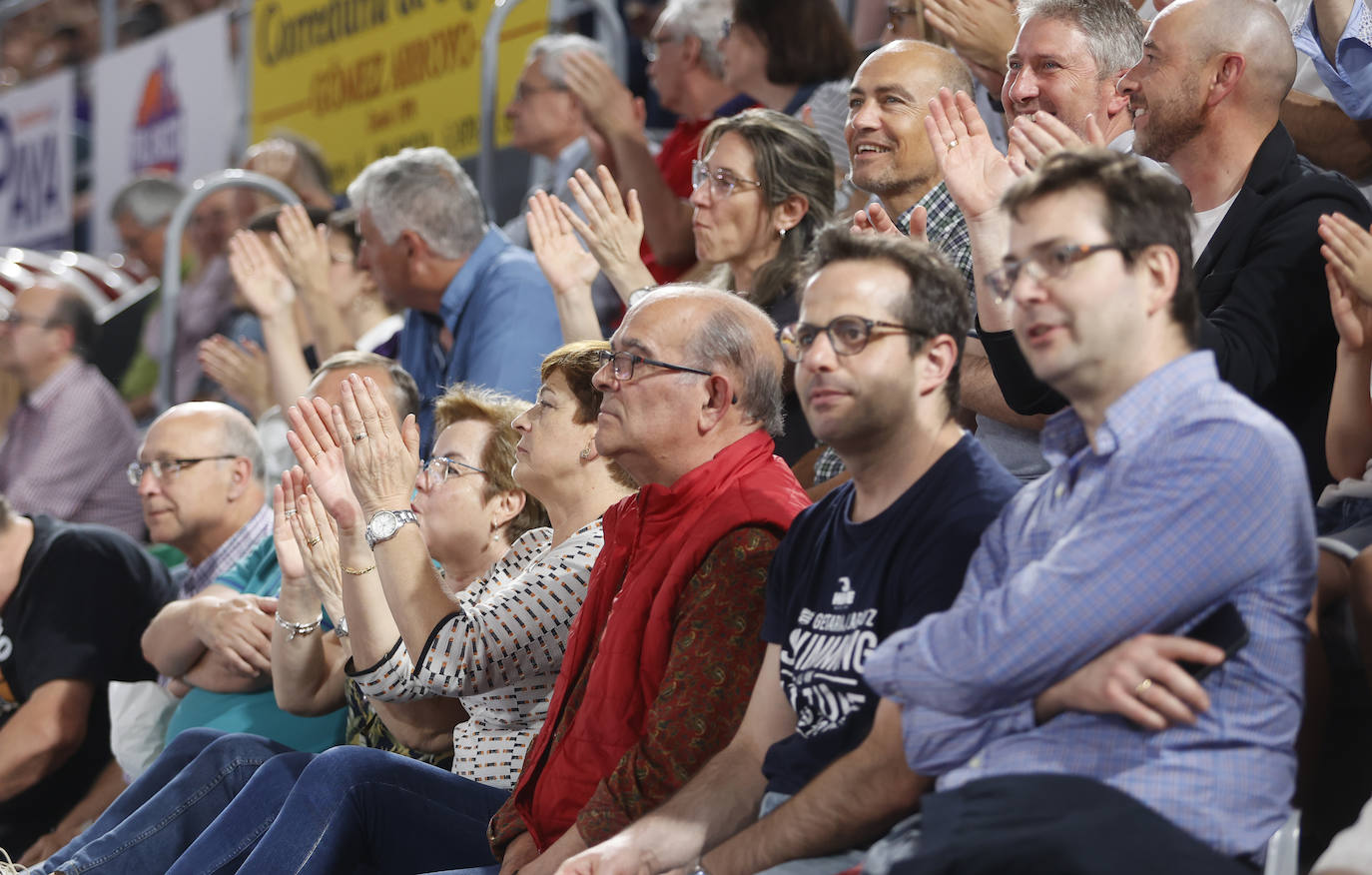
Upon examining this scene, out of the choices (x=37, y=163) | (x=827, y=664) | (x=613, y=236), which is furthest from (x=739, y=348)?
(x=37, y=163)

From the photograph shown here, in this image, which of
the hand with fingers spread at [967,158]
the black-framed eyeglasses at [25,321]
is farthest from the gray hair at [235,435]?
the hand with fingers spread at [967,158]

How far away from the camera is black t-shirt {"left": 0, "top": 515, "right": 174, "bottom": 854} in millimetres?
4320

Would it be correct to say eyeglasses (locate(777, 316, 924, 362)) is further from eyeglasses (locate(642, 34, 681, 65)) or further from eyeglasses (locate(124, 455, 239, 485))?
eyeglasses (locate(642, 34, 681, 65))

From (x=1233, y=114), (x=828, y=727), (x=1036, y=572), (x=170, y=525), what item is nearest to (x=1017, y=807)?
(x=1036, y=572)

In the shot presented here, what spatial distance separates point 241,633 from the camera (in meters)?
3.87

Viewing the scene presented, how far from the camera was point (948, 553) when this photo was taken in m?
2.25

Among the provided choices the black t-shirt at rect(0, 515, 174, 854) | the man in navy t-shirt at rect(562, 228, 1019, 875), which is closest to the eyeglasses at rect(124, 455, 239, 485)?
the black t-shirt at rect(0, 515, 174, 854)

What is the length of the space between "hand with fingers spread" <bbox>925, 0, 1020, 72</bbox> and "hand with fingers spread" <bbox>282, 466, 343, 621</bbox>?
172 centimetres

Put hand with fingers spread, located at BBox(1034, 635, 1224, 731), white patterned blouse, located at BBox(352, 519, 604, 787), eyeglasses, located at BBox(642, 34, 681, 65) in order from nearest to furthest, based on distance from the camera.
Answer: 1. hand with fingers spread, located at BBox(1034, 635, 1224, 731)
2. white patterned blouse, located at BBox(352, 519, 604, 787)
3. eyeglasses, located at BBox(642, 34, 681, 65)

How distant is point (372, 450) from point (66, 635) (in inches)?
61.5

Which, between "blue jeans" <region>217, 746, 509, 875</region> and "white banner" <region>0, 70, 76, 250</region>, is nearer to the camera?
"blue jeans" <region>217, 746, 509, 875</region>

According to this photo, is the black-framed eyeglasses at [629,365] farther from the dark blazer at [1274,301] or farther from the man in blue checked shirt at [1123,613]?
the man in blue checked shirt at [1123,613]

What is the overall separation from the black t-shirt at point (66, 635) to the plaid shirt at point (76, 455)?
5.39 feet

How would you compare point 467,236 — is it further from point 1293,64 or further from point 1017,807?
point 1017,807
